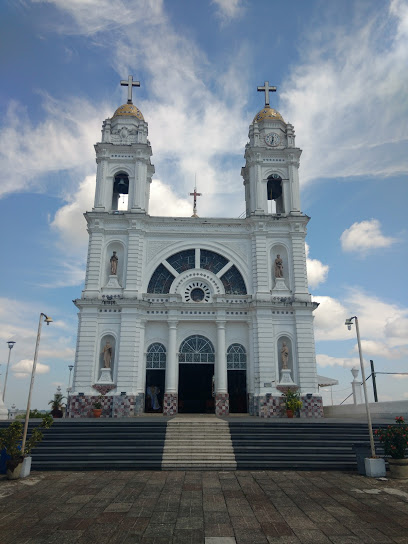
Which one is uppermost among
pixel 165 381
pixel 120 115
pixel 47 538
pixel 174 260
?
pixel 120 115

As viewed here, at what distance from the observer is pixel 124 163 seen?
29.3 m

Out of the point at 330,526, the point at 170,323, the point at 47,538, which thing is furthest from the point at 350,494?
the point at 170,323

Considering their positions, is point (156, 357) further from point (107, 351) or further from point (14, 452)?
point (14, 452)

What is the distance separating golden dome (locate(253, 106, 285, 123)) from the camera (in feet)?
102

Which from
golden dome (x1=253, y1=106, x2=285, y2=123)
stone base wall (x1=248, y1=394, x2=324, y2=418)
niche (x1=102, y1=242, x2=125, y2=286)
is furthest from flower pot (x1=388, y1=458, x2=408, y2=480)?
golden dome (x1=253, y1=106, x2=285, y2=123)

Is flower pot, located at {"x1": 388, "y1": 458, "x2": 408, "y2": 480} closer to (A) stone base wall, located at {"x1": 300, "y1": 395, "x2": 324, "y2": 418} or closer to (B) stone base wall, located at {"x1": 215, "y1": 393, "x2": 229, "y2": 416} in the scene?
(A) stone base wall, located at {"x1": 300, "y1": 395, "x2": 324, "y2": 418}

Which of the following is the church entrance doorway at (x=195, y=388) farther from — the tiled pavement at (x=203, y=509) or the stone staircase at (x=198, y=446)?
the tiled pavement at (x=203, y=509)

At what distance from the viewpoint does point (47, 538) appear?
7.61 metres

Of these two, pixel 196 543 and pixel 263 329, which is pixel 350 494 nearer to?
pixel 196 543

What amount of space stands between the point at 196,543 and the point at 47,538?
9.69 ft

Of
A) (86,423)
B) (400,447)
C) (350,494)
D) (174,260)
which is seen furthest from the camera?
(174,260)

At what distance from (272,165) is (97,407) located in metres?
21.2

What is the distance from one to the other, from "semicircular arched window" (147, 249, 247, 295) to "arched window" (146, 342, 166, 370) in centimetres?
379

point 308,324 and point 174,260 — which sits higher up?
point 174,260
